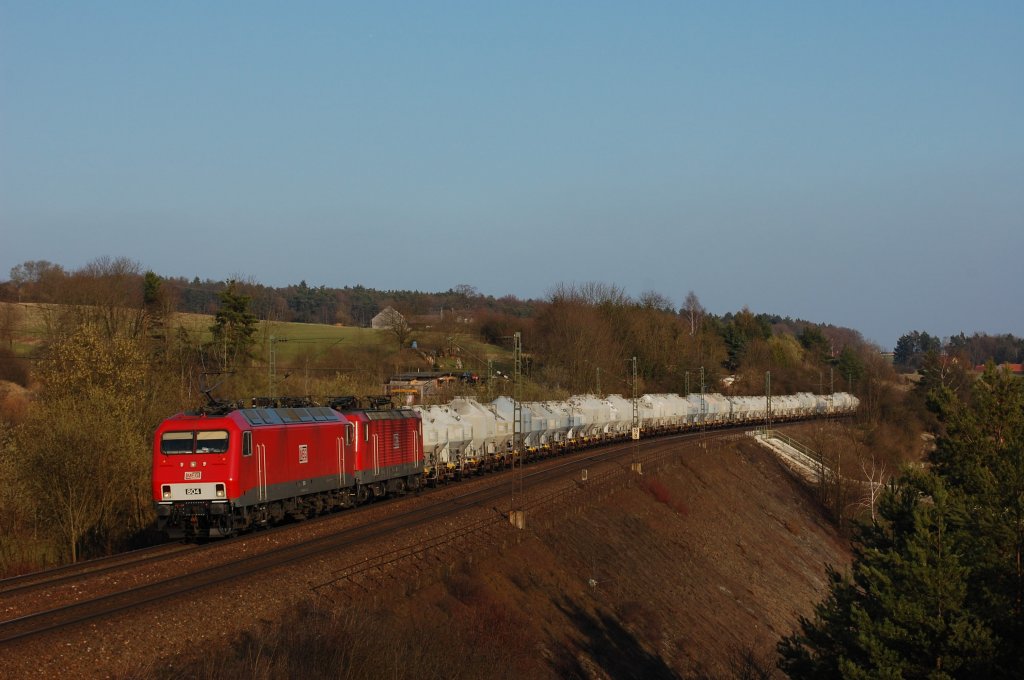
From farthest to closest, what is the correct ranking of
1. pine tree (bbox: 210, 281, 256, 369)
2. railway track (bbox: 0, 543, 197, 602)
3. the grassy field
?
pine tree (bbox: 210, 281, 256, 369) → the grassy field → railway track (bbox: 0, 543, 197, 602)

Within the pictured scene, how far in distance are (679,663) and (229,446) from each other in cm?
1577

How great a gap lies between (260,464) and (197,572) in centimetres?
556

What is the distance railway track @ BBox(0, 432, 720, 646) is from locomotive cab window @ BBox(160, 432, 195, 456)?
8.71 ft

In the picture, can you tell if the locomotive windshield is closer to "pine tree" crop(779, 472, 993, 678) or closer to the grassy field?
"pine tree" crop(779, 472, 993, 678)

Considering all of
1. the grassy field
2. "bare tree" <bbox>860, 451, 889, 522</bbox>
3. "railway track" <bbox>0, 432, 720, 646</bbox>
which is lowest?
"bare tree" <bbox>860, 451, 889, 522</bbox>

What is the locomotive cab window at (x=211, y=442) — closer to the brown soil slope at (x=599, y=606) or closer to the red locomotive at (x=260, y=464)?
the red locomotive at (x=260, y=464)

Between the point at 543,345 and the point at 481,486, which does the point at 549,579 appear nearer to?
the point at 481,486

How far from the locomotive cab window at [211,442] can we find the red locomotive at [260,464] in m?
0.03

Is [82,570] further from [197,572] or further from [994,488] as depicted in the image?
[994,488]

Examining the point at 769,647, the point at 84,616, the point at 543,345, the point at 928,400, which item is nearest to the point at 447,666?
the point at 84,616

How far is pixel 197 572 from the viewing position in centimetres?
2258

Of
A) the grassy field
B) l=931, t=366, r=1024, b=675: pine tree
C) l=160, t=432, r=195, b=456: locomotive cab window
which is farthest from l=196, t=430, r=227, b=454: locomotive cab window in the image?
the grassy field

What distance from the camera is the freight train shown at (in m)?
26.1

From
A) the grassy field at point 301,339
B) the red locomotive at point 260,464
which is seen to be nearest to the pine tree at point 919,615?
the red locomotive at point 260,464
